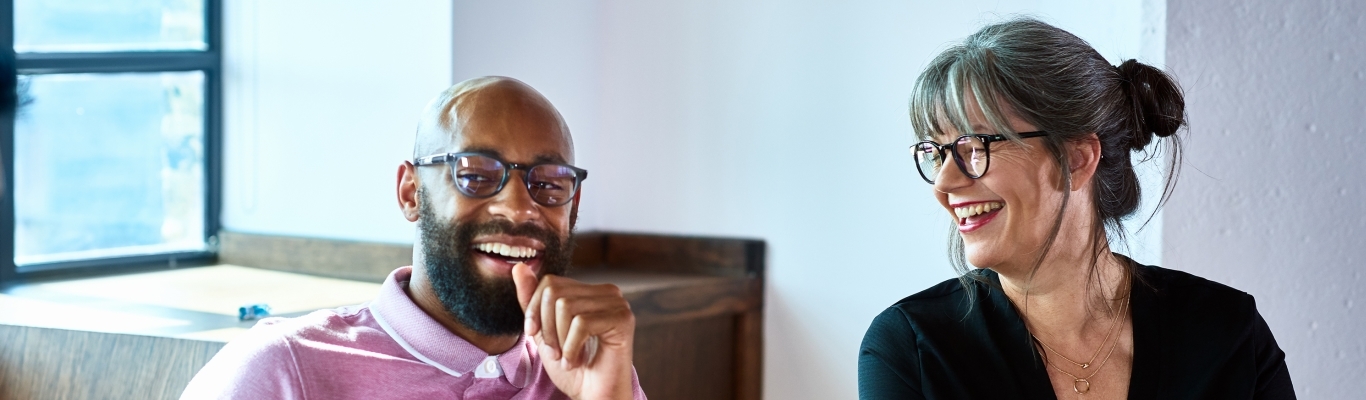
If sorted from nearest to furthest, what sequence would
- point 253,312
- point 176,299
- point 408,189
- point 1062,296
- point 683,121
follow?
point 408,189 < point 1062,296 < point 253,312 < point 176,299 < point 683,121

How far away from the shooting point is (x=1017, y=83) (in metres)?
1.62

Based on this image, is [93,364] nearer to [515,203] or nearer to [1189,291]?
[515,203]

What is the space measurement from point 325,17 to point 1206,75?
2.25 metres

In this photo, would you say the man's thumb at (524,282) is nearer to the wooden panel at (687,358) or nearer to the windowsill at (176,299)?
the windowsill at (176,299)

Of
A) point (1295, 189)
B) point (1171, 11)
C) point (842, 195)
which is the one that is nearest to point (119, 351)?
point (842, 195)

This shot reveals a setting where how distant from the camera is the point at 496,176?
1429mm

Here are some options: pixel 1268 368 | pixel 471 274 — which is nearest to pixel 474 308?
pixel 471 274

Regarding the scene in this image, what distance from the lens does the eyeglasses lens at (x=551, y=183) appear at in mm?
1445

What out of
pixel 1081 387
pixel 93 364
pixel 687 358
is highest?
pixel 1081 387

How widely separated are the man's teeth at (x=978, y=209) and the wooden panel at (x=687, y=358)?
→ 127 centimetres

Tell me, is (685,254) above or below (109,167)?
below

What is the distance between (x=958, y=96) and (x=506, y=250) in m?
0.72

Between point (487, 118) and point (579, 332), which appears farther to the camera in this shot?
point (487, 118)

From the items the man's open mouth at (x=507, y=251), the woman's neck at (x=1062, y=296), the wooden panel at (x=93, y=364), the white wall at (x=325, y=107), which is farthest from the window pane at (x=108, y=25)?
the woman's neck at (x=1062, y=296)
